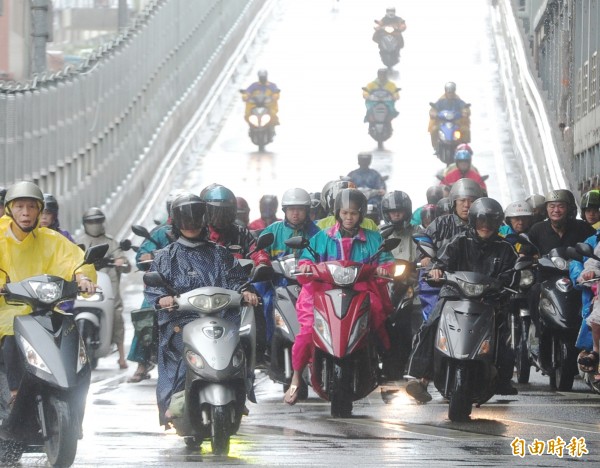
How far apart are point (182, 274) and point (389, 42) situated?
118 ft

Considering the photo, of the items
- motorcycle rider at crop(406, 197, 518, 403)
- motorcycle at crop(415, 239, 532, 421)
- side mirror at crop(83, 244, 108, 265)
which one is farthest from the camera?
motorcycle rider at crop(406, 197, 518, 403)

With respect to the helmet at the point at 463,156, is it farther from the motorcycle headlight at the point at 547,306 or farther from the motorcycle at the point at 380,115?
the motorcycle at the point at 380,115

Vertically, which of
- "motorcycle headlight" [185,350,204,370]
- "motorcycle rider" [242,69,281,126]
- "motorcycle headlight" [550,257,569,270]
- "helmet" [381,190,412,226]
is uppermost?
"motorcycle rider" [242,69,281,126]

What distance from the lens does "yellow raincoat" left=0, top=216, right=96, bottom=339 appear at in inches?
457

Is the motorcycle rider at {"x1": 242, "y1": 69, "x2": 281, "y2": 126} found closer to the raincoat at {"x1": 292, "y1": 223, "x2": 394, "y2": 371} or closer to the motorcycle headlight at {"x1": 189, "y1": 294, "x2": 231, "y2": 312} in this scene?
the raincoat at {"x1": 292, "y1": 223, "x2": 394, "y2": 371}

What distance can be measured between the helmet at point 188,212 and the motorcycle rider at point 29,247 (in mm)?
607

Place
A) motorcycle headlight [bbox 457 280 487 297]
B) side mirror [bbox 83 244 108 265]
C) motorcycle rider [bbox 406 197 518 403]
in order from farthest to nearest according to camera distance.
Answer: motorcycle rider [bbox 406 197 518 403], motorcycle headlight [bbox 457 280 487 297], side mirror [bbox 83 244 108 265]

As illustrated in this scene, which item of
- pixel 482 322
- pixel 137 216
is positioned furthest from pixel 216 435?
pixel 137 216

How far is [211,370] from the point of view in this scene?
36.9 ft

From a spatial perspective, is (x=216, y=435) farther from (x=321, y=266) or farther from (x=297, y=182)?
(x=297, y=182)

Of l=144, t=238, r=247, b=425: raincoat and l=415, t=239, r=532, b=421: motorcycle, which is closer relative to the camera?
l=144, t=238, r=247, b=425: raincoat

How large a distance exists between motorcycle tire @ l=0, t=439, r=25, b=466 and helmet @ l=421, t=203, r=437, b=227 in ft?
26.3

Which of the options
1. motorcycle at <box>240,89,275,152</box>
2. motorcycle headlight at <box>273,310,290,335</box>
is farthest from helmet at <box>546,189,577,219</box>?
motorcycle at <box>240,89,275,152</box>

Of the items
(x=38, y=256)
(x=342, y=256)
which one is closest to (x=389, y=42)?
(x=342, y=256)
